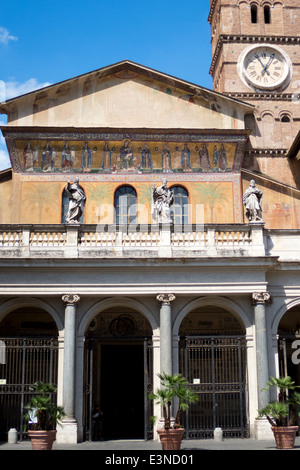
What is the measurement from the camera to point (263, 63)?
115ft

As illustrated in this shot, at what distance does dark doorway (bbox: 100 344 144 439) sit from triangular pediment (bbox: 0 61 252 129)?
9.54 metres

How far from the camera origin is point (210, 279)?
22000mm

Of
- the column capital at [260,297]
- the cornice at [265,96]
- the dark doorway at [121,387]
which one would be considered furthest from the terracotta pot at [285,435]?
the cornice at [265,96]

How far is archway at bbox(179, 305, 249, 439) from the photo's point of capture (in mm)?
21469

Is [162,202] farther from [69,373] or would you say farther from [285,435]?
[285,435]

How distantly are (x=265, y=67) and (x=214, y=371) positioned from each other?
18.7m

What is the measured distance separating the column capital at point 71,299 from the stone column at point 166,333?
8.84 feet

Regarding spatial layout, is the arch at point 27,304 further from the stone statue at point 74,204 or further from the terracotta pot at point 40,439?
the terracotta pot at point 40,439

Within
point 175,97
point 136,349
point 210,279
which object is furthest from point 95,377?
point 175,97

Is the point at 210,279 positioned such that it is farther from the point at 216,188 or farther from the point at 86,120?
the point at 86,120

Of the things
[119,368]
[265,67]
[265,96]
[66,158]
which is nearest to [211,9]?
[265,67]
